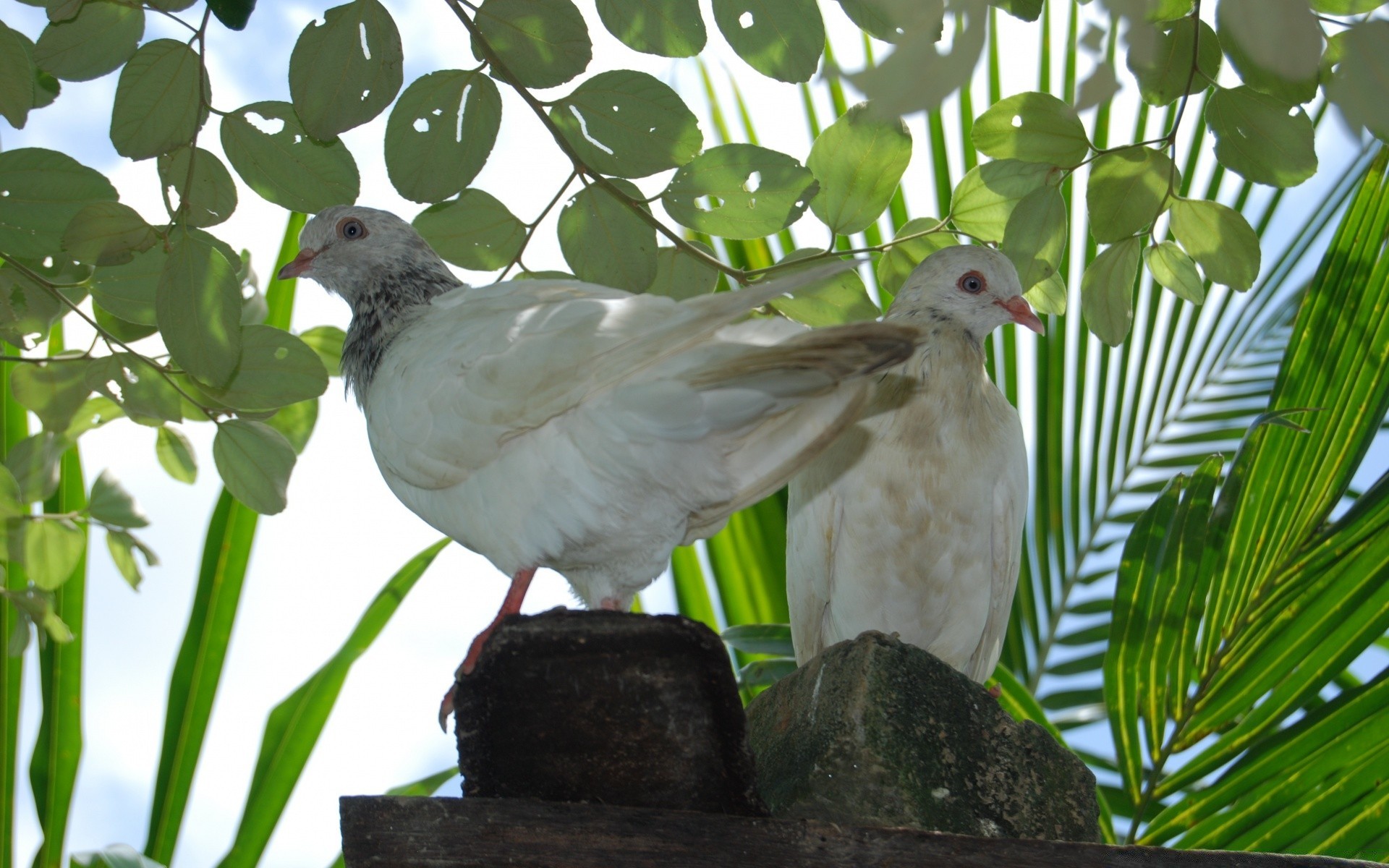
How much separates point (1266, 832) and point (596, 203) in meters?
1.96

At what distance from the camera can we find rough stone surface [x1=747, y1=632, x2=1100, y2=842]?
5.69 feet

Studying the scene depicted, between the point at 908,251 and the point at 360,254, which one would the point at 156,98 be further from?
the point at 908,251

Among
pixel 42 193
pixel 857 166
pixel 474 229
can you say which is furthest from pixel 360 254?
pixel 857 166

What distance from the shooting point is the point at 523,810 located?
1486mm

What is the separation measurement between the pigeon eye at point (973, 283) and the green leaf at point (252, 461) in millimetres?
1533

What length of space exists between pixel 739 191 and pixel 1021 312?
868 millimetres

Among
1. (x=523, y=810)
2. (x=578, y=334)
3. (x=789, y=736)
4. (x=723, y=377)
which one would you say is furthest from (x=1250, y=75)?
(x=523, y=810)

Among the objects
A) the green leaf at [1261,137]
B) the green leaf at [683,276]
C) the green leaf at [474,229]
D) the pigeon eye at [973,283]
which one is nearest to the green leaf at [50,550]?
the green leaf at [474,229]

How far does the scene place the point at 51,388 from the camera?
2.54 m

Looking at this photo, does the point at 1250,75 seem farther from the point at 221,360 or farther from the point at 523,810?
the point at 221,360

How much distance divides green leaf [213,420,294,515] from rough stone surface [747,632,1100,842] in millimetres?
1159

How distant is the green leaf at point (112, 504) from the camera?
8.77ft

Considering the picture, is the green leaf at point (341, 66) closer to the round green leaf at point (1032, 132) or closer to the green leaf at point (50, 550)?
the round green leaf at point (1032, 132)

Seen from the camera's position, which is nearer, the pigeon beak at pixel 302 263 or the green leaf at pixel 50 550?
the pigeon beak at pixel 302 263
